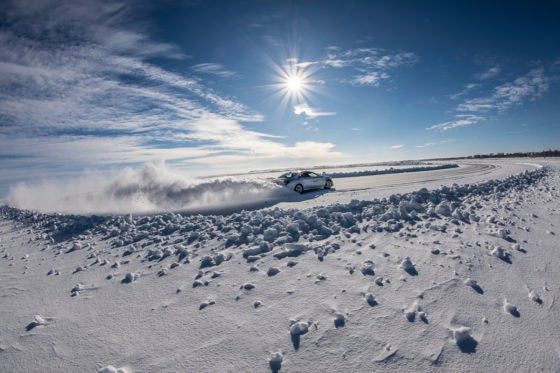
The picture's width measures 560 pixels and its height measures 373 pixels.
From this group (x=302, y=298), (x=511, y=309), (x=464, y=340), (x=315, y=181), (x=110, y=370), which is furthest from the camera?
(x=315, y=181)

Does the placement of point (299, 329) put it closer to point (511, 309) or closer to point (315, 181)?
point (511, 309)

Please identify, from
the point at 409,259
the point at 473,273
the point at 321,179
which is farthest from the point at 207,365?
the point at 321,179

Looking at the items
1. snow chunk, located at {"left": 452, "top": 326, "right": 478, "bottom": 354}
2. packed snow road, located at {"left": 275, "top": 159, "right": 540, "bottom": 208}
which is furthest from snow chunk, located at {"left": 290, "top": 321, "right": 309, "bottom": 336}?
packed snow road, located at {"left": 275, "top": 159, "right": 540, "bottom": 208}

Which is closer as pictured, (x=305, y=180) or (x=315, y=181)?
(x=305, y=180)

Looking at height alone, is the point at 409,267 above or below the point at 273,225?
below

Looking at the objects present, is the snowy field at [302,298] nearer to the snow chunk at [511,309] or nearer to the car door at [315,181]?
the snow chunk at [511,309]

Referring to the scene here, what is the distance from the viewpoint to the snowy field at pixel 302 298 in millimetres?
2393

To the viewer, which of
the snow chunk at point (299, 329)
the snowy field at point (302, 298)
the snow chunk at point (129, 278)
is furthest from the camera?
the snow chunk at point (129, 278)

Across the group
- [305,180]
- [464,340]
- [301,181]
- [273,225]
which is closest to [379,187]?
[305,180]

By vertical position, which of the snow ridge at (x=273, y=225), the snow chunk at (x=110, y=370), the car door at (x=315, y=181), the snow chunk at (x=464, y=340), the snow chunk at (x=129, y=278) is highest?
the car door at (x=315, y=181)

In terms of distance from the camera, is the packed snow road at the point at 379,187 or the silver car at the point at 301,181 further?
the silver car at the point at 301,181

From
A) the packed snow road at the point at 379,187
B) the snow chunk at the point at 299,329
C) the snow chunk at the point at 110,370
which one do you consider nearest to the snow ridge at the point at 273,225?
the snow chunk at the point at 299,329

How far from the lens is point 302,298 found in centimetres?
321

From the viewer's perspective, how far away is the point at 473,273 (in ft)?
11.6
